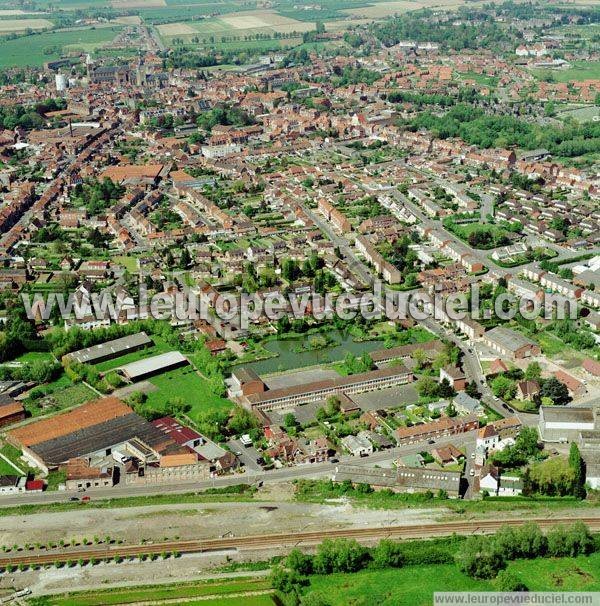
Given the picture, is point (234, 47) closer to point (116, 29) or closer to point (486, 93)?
point (116, 29)

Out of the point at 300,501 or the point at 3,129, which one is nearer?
the point at 300,501

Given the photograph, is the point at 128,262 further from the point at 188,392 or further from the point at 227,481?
the point at 227,481

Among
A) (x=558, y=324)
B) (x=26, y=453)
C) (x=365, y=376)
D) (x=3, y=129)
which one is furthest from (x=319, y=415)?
(x=3, y=129)

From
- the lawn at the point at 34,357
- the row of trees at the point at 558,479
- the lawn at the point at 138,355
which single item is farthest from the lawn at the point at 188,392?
the row of trees at the point at 558,479

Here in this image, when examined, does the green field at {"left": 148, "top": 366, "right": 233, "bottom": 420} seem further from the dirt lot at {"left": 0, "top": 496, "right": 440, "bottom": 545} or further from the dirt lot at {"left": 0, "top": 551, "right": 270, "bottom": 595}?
the dirt lot at {"left": 0, "top": 551, "right": 270, "bottom": 595}

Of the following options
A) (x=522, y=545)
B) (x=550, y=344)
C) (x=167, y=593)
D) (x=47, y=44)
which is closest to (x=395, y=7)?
(x=47, y=44)

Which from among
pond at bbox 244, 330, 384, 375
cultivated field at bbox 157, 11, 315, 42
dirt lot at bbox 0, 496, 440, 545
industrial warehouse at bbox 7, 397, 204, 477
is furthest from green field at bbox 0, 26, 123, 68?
dirt lot at bbox 0, 496, 440, 545

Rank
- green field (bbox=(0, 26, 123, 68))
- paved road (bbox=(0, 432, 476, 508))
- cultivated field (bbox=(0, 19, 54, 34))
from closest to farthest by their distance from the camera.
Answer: paved road (bbox=(0, 432, 476, 508)), green field (bbox=(0, 26, 123, 68)), cultivated field (bbox=(0, 19, 54, 34))
